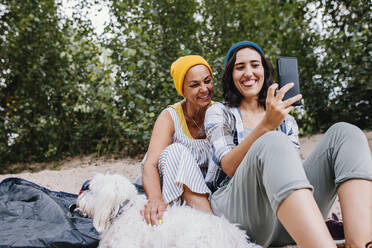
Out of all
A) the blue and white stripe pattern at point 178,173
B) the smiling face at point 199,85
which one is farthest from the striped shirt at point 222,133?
the smiling face at point 199,85

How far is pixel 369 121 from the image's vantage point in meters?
4.79

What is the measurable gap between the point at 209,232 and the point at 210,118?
2.45ft

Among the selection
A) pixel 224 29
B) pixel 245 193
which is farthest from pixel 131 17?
pixel 245 193

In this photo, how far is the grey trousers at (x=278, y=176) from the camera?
1.37 metres

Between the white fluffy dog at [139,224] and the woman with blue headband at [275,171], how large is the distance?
0.18 meters

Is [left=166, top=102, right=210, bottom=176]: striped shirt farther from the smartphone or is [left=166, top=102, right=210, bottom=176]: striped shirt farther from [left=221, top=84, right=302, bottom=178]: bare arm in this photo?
the smartphone

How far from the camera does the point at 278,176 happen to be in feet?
4.46

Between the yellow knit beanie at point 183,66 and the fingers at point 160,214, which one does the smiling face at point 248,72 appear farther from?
the fingers at point 160,214

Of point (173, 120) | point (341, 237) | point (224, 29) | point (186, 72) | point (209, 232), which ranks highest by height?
point (224, 29)

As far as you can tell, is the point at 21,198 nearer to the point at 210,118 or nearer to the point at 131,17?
the point at 210,118

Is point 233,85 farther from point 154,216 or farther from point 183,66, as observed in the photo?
point 154,216

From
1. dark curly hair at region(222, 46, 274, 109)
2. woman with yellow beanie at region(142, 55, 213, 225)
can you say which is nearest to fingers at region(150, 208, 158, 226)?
woman with yellow beanie at region(142, 55, 213, 225)

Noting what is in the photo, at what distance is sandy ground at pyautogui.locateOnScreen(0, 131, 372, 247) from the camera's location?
161 inches

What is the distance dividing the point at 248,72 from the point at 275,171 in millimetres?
928
